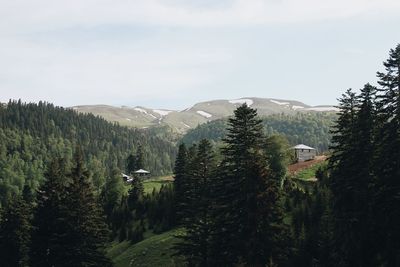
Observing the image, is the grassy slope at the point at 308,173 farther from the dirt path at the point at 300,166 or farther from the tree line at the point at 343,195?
the tree line at the point at 343,195

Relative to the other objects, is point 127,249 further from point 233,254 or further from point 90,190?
point 233,254

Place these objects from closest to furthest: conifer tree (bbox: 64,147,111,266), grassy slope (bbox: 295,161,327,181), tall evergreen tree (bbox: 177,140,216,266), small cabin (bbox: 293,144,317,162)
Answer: conifer tree (bbox: 64,147,111,266) < tall evergreen tree (bbox: 177,140,216,266) < grassy slope (bbox: 295,161,327,181) < small cabin (bbox: 293,144,317,162)

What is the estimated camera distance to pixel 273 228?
34219 mm

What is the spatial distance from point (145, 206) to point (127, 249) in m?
20.0

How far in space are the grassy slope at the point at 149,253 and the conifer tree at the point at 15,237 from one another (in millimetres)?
12175

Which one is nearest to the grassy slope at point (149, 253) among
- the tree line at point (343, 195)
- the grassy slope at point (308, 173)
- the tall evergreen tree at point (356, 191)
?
the tree line at point (343, 195)

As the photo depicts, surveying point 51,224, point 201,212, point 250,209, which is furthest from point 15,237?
point 250,209

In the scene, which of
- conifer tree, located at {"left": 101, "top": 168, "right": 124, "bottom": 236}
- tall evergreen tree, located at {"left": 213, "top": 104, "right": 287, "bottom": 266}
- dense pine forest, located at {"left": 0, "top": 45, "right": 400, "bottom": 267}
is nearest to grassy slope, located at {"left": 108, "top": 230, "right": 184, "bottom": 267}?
dense pine forest, located at {"left": 0, "top": 45, "right": 400, "bottom": 267}

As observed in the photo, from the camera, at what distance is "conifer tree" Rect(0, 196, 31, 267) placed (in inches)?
2420

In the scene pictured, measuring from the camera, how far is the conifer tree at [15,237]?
61.5 meters

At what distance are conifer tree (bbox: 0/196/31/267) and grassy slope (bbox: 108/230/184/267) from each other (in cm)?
1217

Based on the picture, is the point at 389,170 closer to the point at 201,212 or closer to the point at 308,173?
the point at 201,212

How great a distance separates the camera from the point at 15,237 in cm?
6225

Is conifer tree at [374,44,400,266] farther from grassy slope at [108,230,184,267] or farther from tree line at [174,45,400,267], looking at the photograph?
grassy slope at [108,230,184,267]
